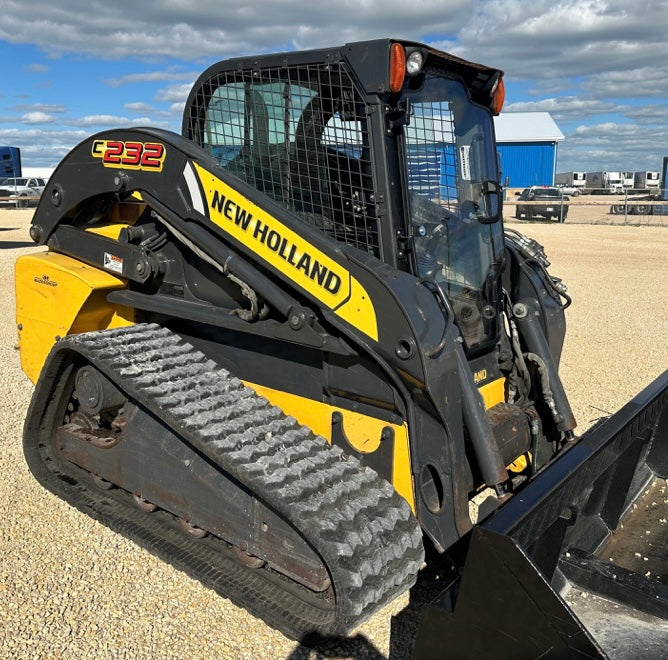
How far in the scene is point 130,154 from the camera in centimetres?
353

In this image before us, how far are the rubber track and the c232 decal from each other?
858 mm

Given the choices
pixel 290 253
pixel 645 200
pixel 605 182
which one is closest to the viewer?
pixel 290 253

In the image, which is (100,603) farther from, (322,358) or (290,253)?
(290,253)

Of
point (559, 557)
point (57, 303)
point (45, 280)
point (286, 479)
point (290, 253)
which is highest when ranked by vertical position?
point (290, 253)

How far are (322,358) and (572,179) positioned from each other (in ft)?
183

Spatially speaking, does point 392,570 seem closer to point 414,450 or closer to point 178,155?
point 414,450

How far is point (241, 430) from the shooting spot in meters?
3.03

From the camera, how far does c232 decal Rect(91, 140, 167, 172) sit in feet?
11.1

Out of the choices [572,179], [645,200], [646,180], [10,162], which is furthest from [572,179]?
[10,162]

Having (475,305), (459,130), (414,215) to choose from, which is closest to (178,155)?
(414,215)

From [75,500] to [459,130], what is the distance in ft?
8.92

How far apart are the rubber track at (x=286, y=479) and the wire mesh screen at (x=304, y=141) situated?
34.5 inches

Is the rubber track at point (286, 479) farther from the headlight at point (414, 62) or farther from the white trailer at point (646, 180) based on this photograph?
the white trailer at point (646, 180)

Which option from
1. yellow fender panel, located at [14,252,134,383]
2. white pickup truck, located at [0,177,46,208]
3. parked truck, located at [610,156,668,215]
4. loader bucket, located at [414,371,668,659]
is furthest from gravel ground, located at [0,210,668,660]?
white pickup truck, located at [0,177,46,208]
